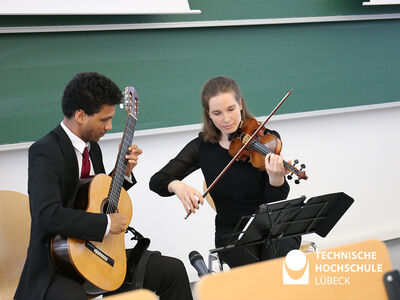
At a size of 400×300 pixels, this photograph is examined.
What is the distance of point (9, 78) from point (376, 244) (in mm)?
2087

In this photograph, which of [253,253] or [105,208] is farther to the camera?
[253,253]

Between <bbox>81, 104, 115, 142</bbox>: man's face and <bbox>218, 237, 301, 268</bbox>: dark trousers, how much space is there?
760 millimetres

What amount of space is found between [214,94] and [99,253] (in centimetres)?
84

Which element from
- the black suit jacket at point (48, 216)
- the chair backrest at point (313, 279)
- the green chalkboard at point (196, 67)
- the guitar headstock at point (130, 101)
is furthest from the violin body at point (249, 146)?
the chair backrest at point (313, 279)

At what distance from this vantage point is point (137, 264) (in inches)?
79.5

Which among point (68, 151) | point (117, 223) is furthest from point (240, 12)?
point (117, 223)

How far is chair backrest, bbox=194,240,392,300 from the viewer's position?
3.26 ft

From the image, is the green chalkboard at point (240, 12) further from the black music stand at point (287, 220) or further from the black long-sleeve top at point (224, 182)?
the black music stand at point (287, 220)

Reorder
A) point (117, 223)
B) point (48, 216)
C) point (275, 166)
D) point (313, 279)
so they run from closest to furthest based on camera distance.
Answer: point (313, 279)
point (48, 216)
point (117, 223)
point (275, 166)

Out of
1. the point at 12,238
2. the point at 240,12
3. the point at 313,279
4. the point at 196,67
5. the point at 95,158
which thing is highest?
the point at 240,12

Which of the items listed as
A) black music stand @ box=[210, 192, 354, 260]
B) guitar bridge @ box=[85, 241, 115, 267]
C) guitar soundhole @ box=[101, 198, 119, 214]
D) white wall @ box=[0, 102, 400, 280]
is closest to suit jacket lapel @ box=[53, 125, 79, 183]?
guitar soundhole @ box=[101, 198, 119, 214]

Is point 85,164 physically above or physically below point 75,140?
below

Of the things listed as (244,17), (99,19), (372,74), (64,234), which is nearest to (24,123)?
(99,19)

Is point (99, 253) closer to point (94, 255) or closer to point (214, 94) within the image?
point (94, 255)
